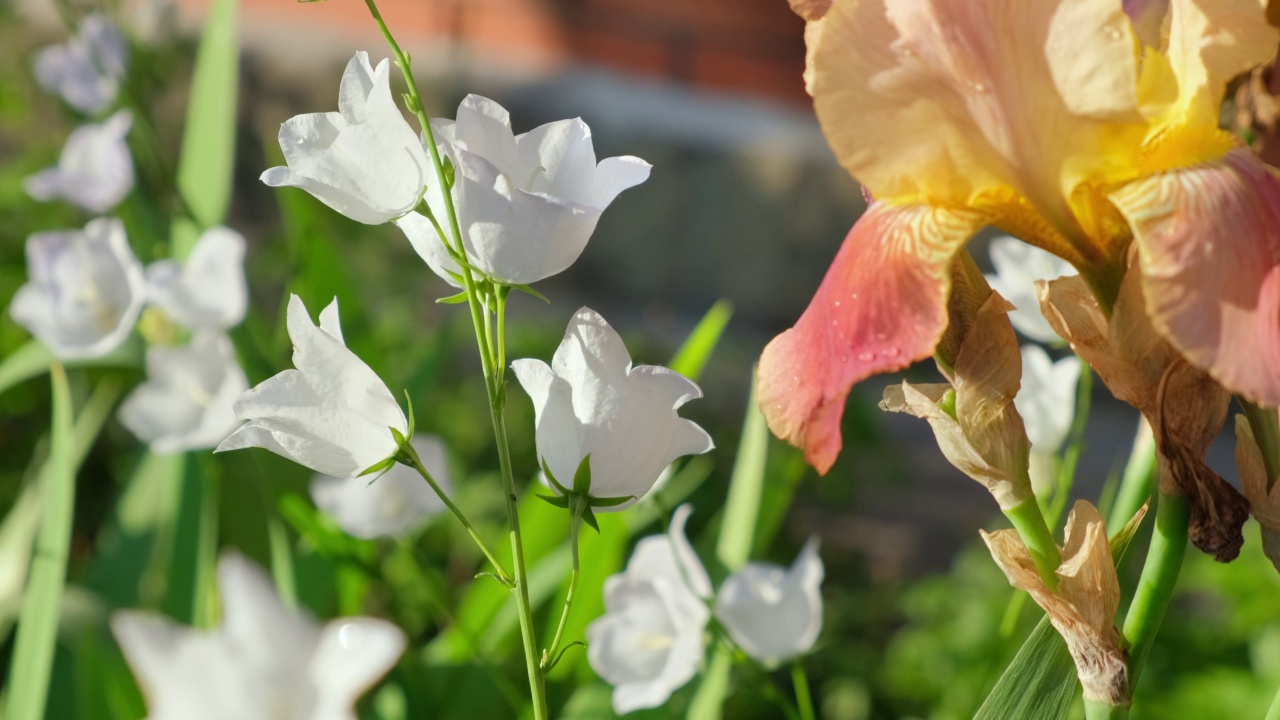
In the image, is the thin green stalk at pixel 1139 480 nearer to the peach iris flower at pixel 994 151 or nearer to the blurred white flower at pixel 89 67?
the peach iris flower at pixel 994 151

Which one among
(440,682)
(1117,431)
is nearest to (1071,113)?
(440,682)

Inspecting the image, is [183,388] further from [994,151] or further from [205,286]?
[994,151]

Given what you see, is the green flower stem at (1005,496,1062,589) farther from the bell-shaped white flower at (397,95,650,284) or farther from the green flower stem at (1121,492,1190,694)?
the bell-shaped white flower at (397,95,650,284)

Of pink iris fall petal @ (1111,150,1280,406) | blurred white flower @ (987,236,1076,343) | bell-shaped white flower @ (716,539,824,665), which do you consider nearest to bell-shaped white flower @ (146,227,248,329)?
bell-shaped white flower @ (716,539,824,665)

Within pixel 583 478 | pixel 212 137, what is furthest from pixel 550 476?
pixel 212 137

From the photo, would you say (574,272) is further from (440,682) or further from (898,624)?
(440,682)

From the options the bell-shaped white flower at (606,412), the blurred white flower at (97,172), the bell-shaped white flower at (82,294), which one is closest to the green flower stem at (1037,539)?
the bell-shaped white flower at (606,412)
